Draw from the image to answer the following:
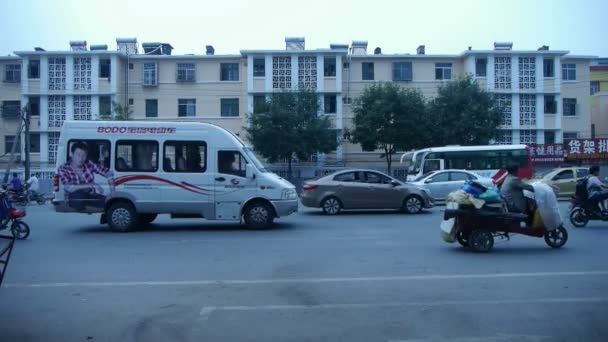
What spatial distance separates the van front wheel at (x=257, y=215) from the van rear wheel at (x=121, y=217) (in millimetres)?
2864

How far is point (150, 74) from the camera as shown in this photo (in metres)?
40.9

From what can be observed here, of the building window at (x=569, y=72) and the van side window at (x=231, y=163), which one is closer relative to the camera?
the van side window at (x=231, y=163)

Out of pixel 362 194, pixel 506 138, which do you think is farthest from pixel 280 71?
pixel 362 194

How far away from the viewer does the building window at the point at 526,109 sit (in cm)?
4178

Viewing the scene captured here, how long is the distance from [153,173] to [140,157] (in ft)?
1.76

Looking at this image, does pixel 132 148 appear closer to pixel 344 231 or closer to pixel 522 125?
pixel 344 231

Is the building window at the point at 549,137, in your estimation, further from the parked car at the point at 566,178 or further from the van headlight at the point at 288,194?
the van headlight at the point at 288,194

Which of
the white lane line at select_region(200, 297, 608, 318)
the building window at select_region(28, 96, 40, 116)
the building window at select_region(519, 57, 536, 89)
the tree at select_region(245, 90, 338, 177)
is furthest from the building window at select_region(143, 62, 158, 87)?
the white lane line at select_region(200, 297, 608, 318)

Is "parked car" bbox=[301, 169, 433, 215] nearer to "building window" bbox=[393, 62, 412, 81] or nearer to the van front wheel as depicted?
the van front wheel

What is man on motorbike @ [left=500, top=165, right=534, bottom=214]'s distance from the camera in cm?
1017

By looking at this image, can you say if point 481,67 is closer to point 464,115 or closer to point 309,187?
point 464,115

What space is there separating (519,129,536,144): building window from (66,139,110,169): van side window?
35.6 meters

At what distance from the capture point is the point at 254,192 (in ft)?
44.8

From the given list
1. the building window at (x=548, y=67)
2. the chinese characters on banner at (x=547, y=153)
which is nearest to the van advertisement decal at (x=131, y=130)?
Result: the chinese characters on banner at (x=547, y=153)
